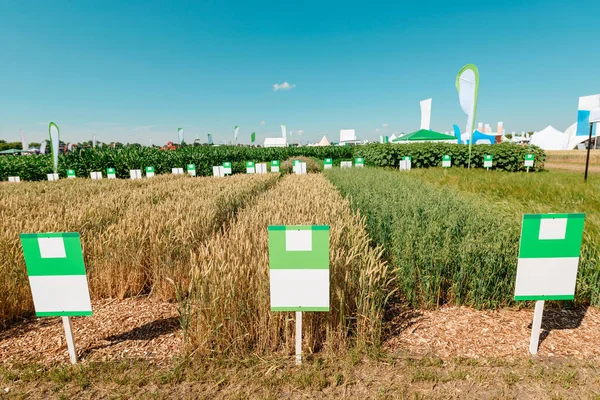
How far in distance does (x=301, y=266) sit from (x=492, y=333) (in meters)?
1.79

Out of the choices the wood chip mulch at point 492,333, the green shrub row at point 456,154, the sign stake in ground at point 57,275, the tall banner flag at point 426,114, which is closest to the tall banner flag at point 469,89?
the green shrub row at point 456,154

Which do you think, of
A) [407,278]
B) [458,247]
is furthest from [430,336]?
[458,247]

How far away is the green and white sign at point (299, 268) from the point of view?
1934 mm

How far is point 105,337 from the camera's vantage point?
2.45m

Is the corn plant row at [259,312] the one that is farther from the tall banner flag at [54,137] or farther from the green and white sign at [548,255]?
the tall banner flag at [54,137]

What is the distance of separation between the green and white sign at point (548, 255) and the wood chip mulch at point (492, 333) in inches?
16.7

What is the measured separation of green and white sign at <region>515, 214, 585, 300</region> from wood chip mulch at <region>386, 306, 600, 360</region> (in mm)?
424

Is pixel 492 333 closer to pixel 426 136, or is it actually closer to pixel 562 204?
pixel 562 204

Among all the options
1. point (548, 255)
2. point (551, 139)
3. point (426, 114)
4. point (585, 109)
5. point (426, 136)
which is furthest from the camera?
point (551, 139)

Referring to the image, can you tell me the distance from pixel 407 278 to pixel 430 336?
58 cm

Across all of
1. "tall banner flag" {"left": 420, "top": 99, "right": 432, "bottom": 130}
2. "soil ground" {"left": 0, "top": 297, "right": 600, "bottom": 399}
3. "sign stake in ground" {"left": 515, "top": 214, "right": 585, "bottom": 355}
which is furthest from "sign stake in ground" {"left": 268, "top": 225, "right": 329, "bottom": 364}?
"tall banner flag" {"left": 420, "top": 99, "right": 432, "bottom": 130}

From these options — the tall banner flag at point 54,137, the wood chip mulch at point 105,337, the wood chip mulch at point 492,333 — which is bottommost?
the wood chip mulch at point 492,333

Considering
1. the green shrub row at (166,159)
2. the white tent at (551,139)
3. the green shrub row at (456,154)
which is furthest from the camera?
the white tent at (551,139)

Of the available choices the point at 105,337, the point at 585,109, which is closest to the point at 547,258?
the point at 105,337
